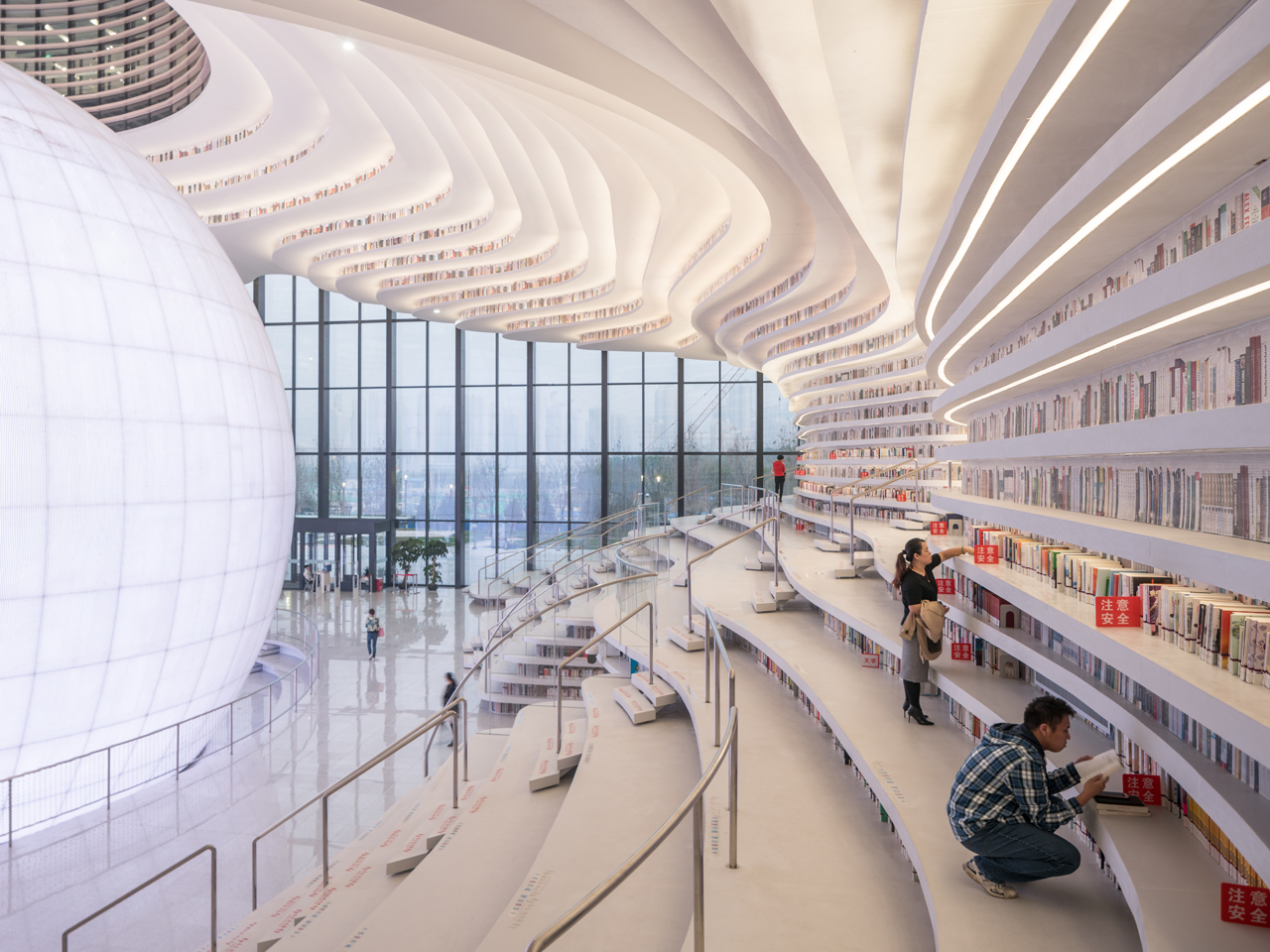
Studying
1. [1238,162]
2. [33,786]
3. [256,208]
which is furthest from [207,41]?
[1238,162]

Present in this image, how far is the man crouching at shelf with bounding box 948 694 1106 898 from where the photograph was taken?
9.66ft

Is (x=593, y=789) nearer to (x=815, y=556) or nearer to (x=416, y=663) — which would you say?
(x=815, y=556)

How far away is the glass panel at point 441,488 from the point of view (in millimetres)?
22422

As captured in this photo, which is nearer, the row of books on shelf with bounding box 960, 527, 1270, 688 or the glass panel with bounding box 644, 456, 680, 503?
the row of books on shelf with bounding box 960, 527, 1270, 688

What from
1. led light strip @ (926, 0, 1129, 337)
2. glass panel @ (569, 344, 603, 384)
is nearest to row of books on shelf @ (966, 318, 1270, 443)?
led light strip @ (926, 0, 1129, 337)

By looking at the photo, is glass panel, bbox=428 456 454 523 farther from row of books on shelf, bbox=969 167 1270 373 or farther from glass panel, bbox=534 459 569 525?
row of books on shelf, bbox=969 167 1270 373

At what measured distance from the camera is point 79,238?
7254 millimetres

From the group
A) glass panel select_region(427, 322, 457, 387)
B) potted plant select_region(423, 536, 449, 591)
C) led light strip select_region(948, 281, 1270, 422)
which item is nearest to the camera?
led light strip select_region(948, 281, 1270, 422)

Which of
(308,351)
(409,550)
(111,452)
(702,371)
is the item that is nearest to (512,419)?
(409,550)

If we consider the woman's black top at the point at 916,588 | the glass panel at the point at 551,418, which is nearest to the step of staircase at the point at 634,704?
the woman's black top at the point at 916,588

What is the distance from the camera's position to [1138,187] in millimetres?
2510

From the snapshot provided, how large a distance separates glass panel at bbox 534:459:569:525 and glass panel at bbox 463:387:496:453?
1517 mm

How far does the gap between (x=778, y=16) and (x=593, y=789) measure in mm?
4638

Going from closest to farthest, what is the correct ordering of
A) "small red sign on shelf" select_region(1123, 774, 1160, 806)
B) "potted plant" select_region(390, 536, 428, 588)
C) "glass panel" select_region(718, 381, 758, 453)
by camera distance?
"small red sign on shelf" select_region(1123, 774, 1160, 806)
"potted plant" select_region(390, 536, 428, 588)
"glass panel" select_region(718, 381, 758, 453)
